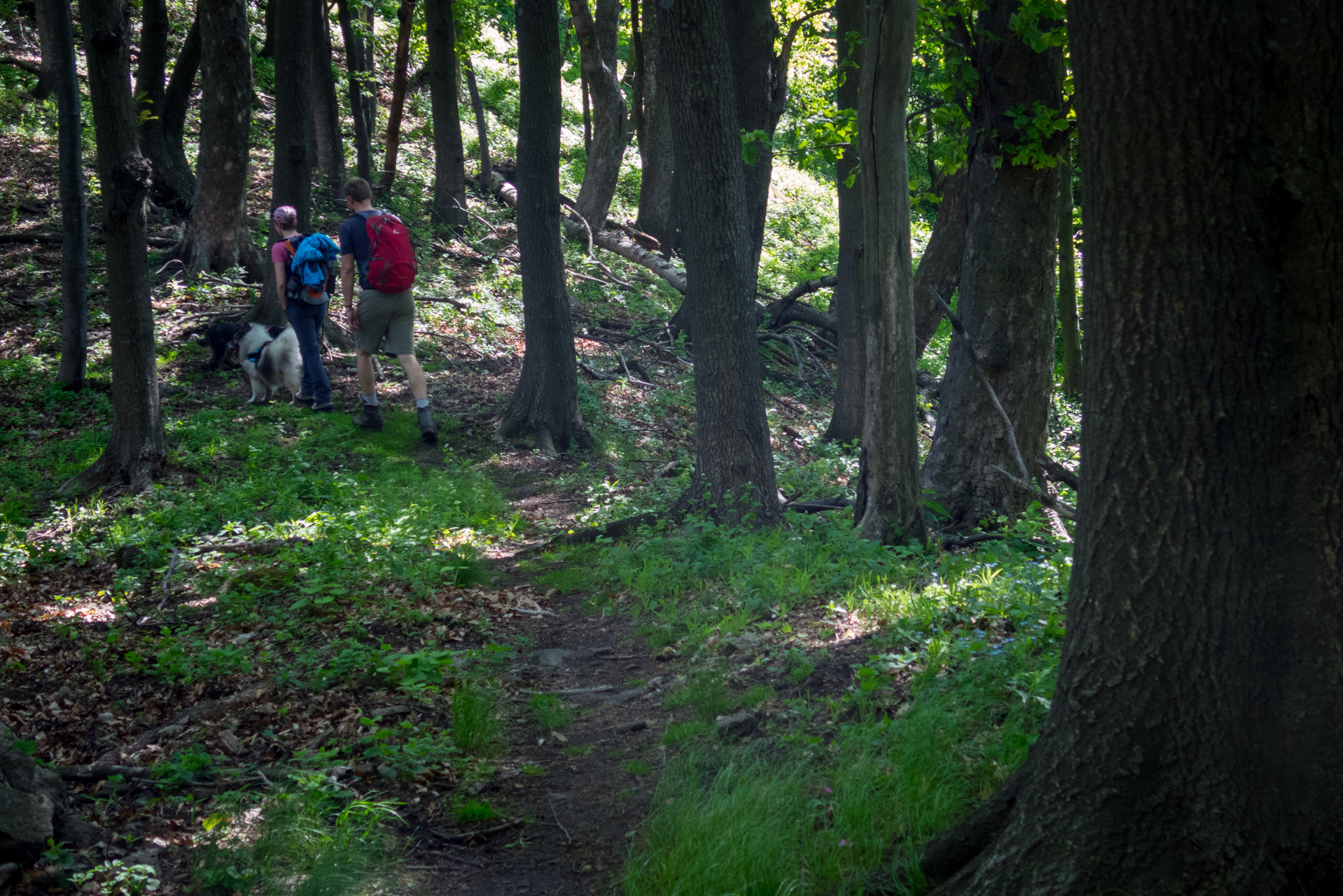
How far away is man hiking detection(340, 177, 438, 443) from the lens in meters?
9.17

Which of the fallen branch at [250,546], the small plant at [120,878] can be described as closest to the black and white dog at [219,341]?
the fallen branch at [250,546]

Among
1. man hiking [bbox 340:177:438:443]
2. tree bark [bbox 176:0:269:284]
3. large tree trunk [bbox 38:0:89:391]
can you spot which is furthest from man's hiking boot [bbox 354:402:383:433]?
tree bark [bbox 176:0:269:284]

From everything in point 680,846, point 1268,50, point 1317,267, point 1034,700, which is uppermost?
point 1268,50

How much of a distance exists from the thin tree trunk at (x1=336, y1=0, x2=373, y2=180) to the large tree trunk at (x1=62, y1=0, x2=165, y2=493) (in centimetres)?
1057

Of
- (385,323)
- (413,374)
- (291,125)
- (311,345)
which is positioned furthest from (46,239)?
(413,374)

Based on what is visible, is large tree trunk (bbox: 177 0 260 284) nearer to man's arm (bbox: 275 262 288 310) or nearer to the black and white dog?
the black and white dog

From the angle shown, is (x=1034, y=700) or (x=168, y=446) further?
(x=168, y=446)

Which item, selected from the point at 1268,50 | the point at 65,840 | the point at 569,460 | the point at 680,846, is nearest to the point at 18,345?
the point at 569,460

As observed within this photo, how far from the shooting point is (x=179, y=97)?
52.0ft

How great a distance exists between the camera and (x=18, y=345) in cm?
1107

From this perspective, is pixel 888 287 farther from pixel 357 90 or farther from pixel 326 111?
pixel 326 111

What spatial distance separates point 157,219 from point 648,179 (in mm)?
9556

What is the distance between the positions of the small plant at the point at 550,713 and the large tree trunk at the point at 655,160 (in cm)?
1472

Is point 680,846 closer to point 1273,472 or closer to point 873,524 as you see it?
point 1273,472
